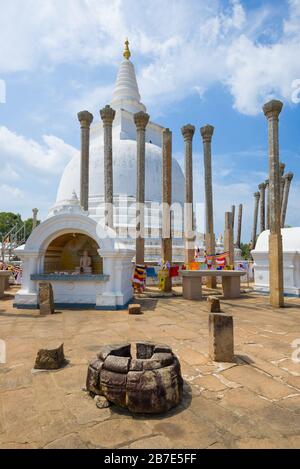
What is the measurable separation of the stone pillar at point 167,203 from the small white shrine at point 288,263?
3.83m

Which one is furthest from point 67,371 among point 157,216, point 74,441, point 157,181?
point 157,181

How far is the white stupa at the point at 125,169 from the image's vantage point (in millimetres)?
20969

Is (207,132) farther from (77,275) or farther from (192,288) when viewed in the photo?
(77,275)

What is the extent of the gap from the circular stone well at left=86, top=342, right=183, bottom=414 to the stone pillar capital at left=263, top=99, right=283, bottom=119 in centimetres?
906

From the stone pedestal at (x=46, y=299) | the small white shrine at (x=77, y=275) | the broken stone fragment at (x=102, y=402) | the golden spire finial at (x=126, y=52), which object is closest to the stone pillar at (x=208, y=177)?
the small white shrine at (x=77, y=275)

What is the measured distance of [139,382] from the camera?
9.23ft

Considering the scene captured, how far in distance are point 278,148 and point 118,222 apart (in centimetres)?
1229

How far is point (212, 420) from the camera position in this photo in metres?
2.70

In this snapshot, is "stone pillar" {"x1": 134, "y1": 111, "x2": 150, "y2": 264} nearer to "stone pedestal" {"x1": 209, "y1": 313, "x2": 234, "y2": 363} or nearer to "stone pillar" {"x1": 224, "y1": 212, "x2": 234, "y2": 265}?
"stone pillar" {"x1": 224, "y1": 212, "x2": 234, "y2": 265}

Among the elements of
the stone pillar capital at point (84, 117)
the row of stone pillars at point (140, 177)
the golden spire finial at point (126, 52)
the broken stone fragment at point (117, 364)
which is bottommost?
the broken stone fragment at point (117, 364)

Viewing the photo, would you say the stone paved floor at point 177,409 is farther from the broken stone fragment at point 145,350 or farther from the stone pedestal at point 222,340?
the broken stone fragment at point 145,350

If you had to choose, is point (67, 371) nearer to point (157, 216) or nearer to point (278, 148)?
point (278, 148)

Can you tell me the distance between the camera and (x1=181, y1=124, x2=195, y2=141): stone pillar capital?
46.4ft

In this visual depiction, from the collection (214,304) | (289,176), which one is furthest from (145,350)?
(289,176)
